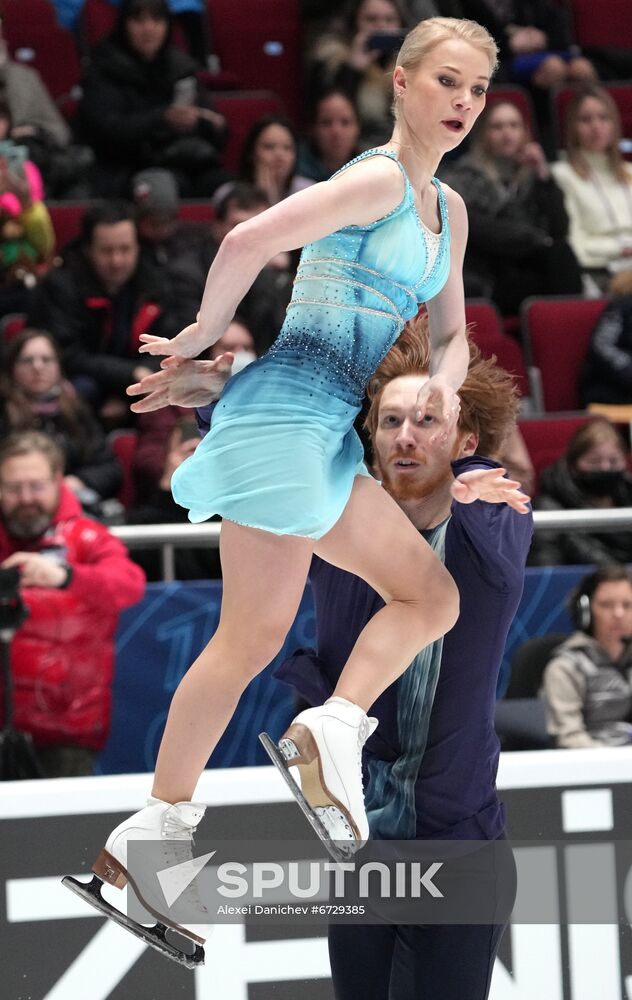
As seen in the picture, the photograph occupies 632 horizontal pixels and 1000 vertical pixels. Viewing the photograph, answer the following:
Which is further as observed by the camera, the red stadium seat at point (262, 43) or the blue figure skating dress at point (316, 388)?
the red stadium seat at point (262, 43)

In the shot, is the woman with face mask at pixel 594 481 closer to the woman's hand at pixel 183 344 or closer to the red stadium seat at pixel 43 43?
the woman's hand at pixel 183 344

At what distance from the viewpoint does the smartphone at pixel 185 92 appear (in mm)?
7176

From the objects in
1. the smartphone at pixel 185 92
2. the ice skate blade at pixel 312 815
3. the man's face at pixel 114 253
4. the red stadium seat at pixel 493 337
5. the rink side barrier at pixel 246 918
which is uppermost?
the smartphone at pixel 185 92

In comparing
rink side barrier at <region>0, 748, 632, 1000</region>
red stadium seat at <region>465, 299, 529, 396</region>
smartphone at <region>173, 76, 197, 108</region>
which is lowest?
rink side barrier at <region>0, 748, 632, 1000</region>

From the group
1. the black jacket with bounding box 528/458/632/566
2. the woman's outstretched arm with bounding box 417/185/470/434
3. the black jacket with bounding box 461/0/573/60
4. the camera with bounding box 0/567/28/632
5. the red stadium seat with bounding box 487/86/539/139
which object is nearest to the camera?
the woman's outstretched arm with bounding box 417/185/470/434

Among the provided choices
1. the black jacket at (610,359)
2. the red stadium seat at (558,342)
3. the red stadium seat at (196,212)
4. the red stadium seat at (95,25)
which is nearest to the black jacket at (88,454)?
the red stadium seat at (196,212)

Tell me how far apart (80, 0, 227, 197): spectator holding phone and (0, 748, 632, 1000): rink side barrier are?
4.57 meters

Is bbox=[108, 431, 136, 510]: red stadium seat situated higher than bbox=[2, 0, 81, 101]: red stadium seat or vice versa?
bbox=[2, 0, 81, 101]: red stadium seat

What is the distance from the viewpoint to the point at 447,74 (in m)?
2.38

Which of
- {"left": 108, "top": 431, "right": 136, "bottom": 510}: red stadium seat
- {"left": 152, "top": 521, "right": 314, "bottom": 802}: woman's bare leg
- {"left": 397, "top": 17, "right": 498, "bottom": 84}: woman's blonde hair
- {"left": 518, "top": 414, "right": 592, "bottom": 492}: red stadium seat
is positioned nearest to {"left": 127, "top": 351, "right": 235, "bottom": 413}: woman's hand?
{"left": 152, "top": 521, "right": 314, "bottom": 802}: woman's bare leg

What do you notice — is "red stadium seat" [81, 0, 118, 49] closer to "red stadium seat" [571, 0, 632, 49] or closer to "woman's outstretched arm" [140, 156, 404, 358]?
"red stadium seat" [571, 0, 632, 49]

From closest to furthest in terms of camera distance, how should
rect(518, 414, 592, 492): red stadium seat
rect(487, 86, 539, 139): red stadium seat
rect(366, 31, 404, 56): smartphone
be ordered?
→ rect(518, 414, 592, 492): red stadium seat, rect(366, 31, 404, 56): smartphone, rect(487, 86, 539, 139): red stadium seat

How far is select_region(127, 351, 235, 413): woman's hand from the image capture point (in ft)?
8.29

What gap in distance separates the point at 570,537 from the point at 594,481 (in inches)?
12.0
